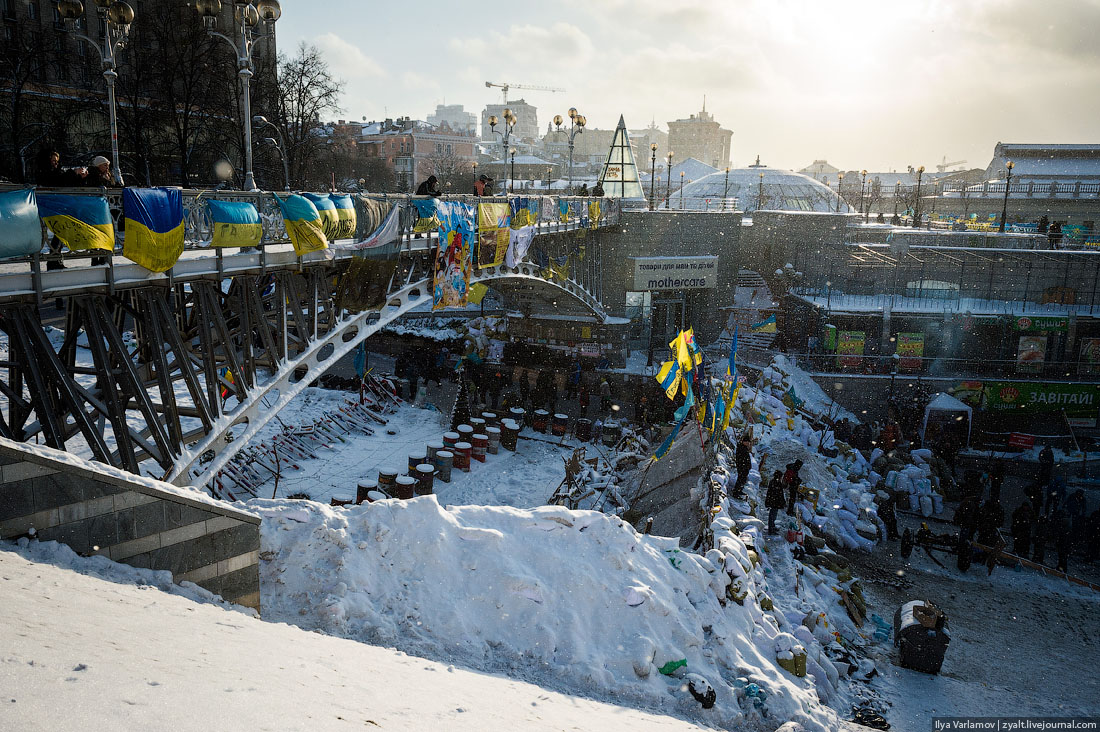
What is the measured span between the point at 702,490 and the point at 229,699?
10724 millimetres

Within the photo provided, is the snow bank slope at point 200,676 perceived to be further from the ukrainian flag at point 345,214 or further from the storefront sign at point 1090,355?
the storefront sign at point 1090,355

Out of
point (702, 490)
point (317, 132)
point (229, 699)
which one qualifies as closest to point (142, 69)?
point (317, 132)

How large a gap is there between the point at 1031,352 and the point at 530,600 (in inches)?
1047

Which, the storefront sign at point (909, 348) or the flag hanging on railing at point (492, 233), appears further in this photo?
the storefront sign at point (909, 348)

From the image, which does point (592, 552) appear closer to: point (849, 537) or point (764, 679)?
point (764, 679)

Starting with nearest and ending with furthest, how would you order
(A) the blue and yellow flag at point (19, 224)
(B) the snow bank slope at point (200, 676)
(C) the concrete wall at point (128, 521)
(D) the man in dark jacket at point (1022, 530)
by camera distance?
(B) the snow bank slope at point (200, 676)
(C) the concrete wall at point (128, 521)
(A) the blue and yellow flag at point (19, 224)
(D) the man in dark jacket at point (1022, 530)

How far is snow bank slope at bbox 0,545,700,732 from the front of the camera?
136 inches

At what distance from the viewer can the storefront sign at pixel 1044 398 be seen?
982 inches

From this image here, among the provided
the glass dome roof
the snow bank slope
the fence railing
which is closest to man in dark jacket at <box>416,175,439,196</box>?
the snow bank slope

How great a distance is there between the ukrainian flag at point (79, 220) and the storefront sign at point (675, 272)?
70.2ft

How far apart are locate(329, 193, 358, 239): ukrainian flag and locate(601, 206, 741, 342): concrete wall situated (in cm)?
1699

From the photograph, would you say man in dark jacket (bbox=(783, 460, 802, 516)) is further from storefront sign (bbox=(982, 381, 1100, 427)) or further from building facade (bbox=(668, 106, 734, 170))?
building facade (bbox=(668, 106, 734, 170))

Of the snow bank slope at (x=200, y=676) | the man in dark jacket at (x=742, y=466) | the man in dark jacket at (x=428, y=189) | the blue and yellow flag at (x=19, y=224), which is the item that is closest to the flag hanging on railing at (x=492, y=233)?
the man in dark jacket at (x=428, y=189)

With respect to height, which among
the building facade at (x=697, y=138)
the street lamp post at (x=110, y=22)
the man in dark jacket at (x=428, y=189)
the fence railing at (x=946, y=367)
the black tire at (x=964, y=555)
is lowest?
the black tire at (x=964, y=555)
